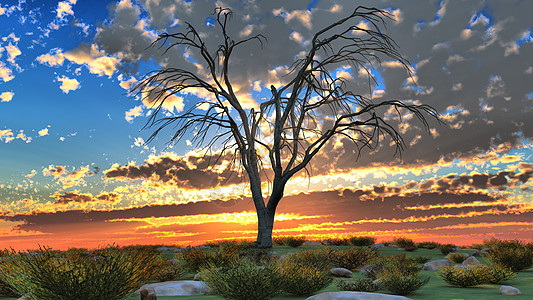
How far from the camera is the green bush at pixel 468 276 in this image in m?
8.36

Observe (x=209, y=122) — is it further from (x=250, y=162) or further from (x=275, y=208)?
(x=275, y=208)

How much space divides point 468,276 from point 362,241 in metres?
12.6

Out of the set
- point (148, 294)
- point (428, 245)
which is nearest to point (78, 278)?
point (148, 294)

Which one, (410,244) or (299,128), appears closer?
(299,128)

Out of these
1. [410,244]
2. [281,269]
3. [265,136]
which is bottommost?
[410,244]

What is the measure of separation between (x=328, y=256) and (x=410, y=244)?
11.7 m

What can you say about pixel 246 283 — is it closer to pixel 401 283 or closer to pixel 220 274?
pixel 220 274

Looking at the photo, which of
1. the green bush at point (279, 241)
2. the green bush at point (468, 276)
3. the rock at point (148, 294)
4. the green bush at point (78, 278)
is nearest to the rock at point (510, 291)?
the green bush at point (468, 276)

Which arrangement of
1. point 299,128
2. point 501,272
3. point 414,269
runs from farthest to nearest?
1. point 299,128
2. point 414,269
3. point 501,272

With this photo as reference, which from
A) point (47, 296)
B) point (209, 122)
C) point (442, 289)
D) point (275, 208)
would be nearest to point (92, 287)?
point (47, 296)

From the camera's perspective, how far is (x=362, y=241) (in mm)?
20734

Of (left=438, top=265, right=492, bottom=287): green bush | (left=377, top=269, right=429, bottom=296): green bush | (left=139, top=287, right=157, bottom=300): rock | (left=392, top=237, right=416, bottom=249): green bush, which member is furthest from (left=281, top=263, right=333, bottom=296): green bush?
(left=392, top=237, right=416, bottom=249): green bush

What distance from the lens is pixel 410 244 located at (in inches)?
842

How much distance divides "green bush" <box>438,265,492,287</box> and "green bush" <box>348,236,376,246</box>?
12.3 metres
